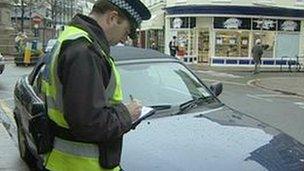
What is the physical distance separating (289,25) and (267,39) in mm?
1778

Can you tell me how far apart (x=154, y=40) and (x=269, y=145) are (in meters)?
44.0

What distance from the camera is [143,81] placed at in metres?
5.52

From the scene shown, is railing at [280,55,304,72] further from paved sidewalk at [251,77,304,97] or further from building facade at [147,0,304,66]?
paved sidewalk at [251,77,304,97]

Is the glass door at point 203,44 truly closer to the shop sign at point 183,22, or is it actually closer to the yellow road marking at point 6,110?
the shop sign at point 183,22

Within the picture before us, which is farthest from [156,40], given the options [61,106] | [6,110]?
[61,106]

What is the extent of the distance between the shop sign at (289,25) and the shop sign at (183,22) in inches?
218

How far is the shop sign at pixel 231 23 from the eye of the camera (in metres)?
36.8

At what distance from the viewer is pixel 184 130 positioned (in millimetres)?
4379

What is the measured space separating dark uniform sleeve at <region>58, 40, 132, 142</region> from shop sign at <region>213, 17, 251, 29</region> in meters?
34.6

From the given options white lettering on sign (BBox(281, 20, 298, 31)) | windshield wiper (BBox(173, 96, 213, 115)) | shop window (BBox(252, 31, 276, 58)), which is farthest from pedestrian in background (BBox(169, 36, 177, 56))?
windshield wiper (BBox(173, 96, 213, 115))

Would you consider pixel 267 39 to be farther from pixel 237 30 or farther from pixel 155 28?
pixel 155 28

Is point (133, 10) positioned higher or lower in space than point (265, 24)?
lower

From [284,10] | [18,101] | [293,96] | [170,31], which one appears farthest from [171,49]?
[18,101]

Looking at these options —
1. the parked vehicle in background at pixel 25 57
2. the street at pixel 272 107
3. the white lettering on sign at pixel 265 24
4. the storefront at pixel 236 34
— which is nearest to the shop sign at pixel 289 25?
the storefront at pixel 236 34
